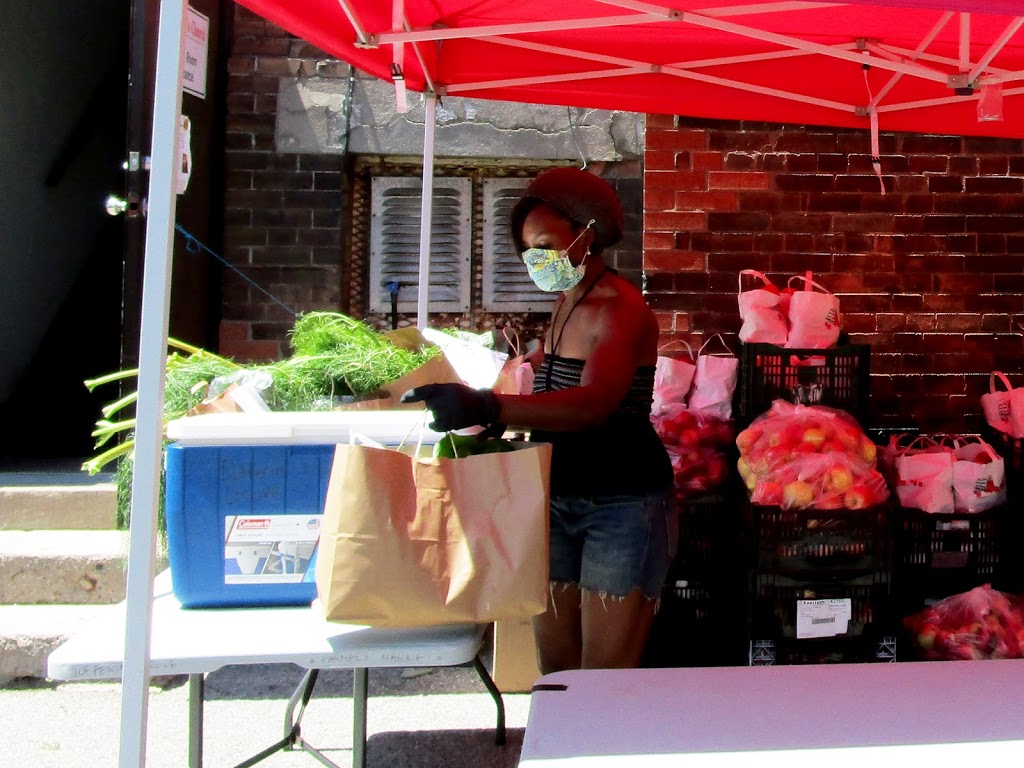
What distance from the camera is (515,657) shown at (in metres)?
3.96

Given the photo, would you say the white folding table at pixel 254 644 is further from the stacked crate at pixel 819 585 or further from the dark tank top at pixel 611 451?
the stacked crate at pixel 819 585

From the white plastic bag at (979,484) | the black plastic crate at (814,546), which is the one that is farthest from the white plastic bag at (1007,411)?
the black plastic crate at (814,546)

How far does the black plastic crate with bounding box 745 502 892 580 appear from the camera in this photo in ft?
12.1

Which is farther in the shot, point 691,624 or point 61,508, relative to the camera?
point 61,508

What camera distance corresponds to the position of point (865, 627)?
12.2 ft

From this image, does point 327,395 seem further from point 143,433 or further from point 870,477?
point 870,477

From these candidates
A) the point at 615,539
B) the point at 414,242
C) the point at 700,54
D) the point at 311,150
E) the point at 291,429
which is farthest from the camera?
the point at 414,242

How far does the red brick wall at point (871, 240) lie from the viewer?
4984 millimetres

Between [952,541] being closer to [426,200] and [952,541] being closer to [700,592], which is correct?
[700,592]

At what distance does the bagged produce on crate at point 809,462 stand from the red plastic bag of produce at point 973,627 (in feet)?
1.62

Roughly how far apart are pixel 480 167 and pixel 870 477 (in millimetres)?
2818

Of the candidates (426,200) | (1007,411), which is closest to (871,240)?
(1007,411)

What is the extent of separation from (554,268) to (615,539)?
2.38 ft

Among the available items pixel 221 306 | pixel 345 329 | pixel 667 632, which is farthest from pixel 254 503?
pixel 221 306
